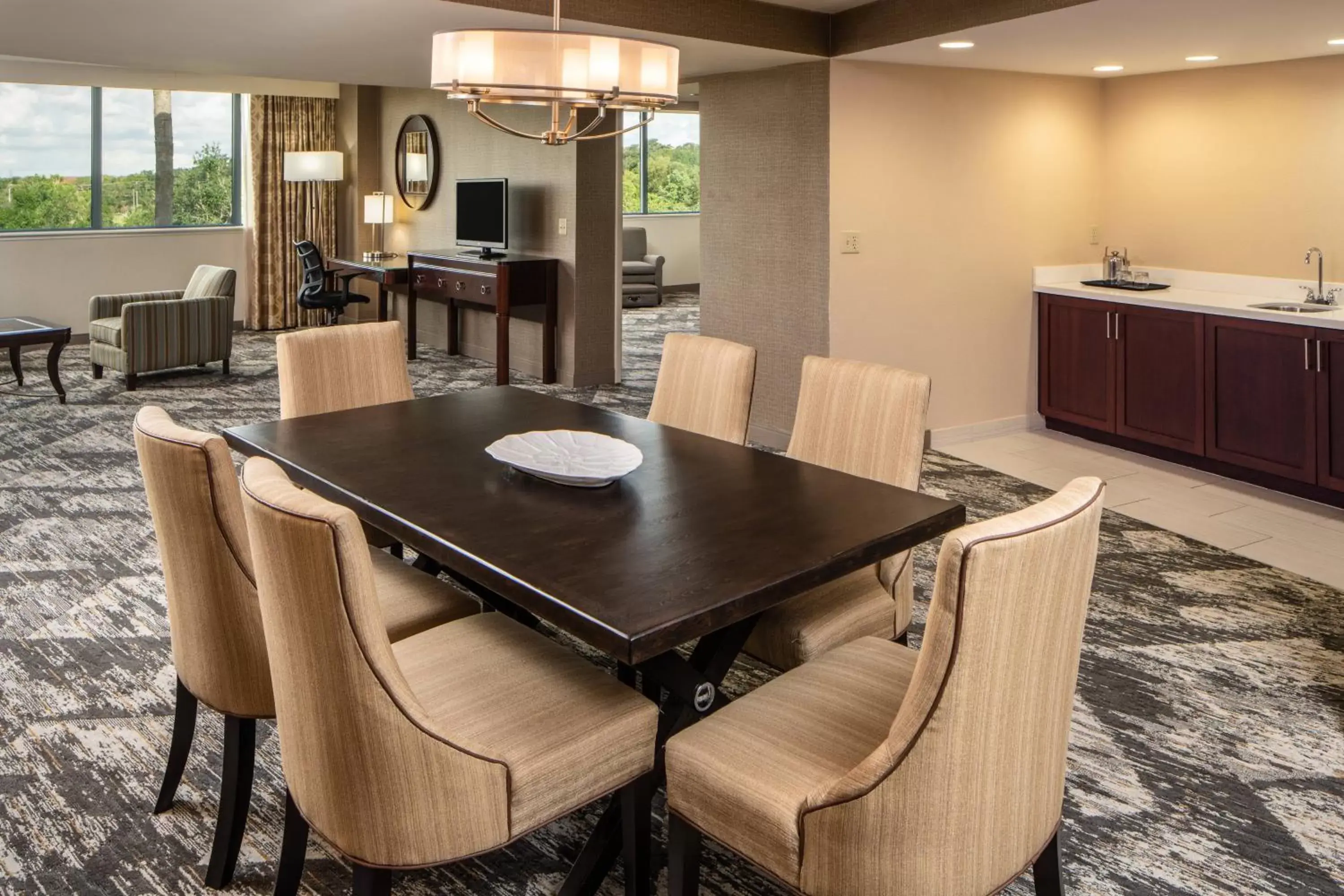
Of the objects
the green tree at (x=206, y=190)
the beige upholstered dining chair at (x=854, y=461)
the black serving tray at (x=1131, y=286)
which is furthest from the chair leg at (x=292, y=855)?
the green tree at (x=206, y=190)

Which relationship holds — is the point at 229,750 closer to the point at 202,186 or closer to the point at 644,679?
the point at 644,679

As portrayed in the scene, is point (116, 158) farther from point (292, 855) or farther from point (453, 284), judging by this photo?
point (292, 855)

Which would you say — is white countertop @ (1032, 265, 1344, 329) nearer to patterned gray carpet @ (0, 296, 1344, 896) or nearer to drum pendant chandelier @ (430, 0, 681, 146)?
patterned gray carpet @ (0, 296, 1344, 896)

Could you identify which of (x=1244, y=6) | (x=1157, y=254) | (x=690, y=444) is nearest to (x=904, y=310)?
(x=1157, y=254)

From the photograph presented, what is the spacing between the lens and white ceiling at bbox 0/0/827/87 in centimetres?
416

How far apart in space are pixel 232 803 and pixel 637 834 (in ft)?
2.64

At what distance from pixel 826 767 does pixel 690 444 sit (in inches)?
50.7

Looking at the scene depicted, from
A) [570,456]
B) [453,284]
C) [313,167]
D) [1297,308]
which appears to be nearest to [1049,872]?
[570,456]

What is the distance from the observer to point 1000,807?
63.2 inches

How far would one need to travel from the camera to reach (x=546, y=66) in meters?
2.32

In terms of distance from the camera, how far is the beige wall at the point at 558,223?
7270 millimetres

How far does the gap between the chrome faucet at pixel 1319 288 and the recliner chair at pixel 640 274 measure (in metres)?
7.53

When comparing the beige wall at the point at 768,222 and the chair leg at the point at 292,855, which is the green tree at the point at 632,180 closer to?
the beige wall at the point at 768,222

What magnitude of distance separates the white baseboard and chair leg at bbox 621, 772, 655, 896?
4.13m
